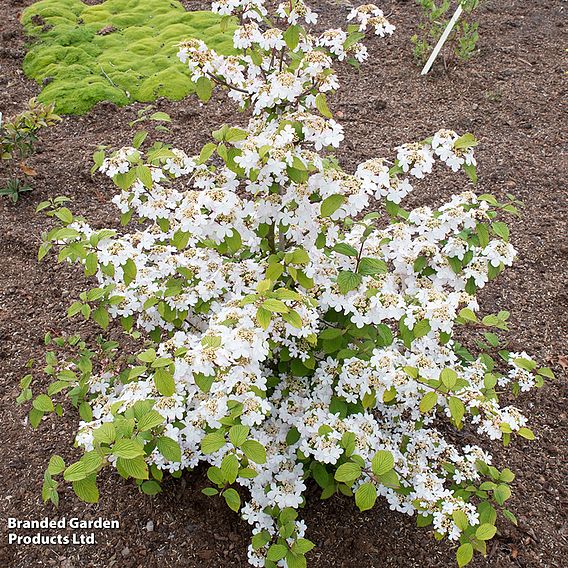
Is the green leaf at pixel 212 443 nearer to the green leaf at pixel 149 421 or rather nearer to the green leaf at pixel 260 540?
the green leaf at pixel 149 421

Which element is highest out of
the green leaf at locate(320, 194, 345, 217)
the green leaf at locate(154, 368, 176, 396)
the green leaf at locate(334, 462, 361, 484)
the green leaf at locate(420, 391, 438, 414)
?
the green leaf at locate(320, 194, 345, 217)

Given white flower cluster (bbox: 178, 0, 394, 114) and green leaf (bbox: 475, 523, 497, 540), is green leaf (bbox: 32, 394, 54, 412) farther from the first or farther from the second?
green leaf (bbox: 475, 523, 497, 540)

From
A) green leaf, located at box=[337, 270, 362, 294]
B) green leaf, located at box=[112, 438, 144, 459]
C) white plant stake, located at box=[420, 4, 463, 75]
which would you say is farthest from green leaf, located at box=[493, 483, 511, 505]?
white plant stake, located at box=[420, 4, 463, 75]

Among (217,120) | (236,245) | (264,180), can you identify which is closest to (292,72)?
(264,180)

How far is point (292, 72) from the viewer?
1.89 m

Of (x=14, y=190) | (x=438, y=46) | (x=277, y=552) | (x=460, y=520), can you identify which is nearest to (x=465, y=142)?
(x=460, y=520)

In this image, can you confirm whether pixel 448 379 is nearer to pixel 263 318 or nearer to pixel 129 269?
pixel 263 318

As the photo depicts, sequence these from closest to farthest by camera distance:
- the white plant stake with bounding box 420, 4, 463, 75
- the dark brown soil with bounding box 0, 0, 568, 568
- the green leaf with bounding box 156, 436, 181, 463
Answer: the green leaf with bounding box 156, 436, 181, 463 < the dark brown soil with bounding box 0, 0, 568, 568 < the white plant stake with bounding box 420, 4, 463, 75

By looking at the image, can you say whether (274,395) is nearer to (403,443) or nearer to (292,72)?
(403,443)

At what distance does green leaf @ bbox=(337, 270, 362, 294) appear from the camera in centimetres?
174

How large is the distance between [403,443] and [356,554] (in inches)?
18.7

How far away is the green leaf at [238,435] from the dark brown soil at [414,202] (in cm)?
106

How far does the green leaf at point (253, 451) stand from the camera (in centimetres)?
142

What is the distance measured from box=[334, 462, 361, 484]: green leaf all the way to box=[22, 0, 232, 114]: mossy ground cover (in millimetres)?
3892
